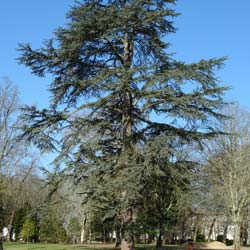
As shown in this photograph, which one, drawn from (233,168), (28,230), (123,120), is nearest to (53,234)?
(28,230)

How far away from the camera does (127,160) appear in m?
14.6

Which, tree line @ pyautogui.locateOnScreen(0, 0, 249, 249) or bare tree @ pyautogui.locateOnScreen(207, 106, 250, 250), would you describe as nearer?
tree line @ pyautogui.locateOnScreen(0, 0, 249, 249)

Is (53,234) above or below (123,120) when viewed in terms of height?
below

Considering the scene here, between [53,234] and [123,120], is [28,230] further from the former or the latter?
[123,120]

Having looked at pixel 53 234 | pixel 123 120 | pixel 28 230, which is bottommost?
pixel 53 234

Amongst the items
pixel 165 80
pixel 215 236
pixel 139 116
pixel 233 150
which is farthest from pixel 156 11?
pixel 215 236

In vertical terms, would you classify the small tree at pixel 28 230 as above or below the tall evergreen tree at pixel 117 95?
below

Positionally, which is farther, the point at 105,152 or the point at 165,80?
the point at 105,152

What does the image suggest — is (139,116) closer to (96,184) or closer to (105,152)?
(105,152)

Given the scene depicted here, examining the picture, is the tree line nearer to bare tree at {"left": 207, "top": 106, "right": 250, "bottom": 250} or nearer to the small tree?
bare tree at {"left": 207, "top": 106, "right": 250, "bottom": 250}

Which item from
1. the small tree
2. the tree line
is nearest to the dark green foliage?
the small tree

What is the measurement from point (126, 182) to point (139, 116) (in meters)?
4.02

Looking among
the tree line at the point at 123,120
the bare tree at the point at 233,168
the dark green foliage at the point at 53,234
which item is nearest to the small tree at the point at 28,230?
the dark green foliage at the point at 53,234

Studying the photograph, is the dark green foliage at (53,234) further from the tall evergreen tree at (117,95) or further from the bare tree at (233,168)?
the tall evergreen tree at (117,95)
